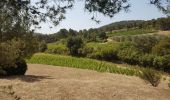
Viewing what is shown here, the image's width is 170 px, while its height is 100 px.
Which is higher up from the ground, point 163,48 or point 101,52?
point 163,48

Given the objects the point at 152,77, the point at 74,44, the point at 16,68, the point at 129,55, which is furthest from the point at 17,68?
the point at 74,44

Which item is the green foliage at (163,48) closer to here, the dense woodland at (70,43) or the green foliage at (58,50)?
the dense woodland at (70,43)

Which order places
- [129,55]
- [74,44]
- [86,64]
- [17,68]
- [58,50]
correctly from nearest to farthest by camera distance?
[17,68], [86,64], [129,55], [74,44], [58,50]

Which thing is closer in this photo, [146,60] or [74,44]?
[146,60]

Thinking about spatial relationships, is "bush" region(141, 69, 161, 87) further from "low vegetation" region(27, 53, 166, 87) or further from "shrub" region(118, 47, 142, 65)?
"shrub" region(118, 47, 142, 65)

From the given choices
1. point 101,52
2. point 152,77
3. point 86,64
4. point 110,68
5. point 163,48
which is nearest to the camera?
point 152,77

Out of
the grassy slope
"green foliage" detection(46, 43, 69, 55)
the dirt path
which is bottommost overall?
the grassy slope

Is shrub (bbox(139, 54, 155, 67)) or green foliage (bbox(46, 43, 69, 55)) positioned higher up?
green foliage (bbox(46, 43, 69, 55))

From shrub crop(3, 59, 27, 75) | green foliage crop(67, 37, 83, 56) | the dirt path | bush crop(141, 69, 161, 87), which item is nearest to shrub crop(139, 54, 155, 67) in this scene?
green foliage crop(67, 37, 83, 56)

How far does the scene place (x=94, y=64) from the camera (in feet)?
164

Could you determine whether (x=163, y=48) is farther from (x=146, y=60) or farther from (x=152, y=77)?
(x=152, y=77)

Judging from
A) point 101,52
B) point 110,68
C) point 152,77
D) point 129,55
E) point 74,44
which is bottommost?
point 110,68

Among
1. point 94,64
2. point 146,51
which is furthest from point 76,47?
point 94,64

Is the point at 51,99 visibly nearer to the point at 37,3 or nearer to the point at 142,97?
the point at 142,97
